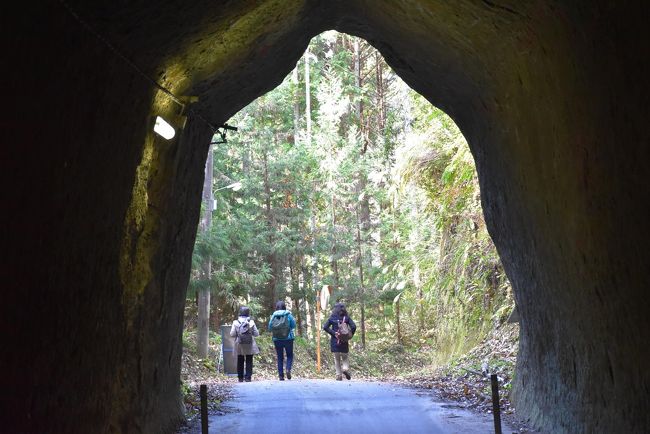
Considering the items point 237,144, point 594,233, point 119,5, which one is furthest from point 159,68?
point 237,144

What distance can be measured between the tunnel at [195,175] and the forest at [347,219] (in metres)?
8.24

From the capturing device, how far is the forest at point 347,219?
2009 centimetres

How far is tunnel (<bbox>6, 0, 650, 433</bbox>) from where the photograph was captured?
493cm

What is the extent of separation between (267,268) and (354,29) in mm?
17449

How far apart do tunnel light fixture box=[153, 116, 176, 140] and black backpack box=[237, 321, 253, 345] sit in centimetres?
947

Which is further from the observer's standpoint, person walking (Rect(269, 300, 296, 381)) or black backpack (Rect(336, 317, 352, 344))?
black backpack (Rect(336, 317, 352, 344))

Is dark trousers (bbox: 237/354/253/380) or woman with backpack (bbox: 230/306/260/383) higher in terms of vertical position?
woman with backpack (bbox: 230/306/260/383)

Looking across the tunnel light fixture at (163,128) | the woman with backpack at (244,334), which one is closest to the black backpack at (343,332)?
the woman with backpack at (244,334)

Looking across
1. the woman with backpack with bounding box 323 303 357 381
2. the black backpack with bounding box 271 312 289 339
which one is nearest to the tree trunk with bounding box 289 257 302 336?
the woman with backpack with bounding box 323 303 357 381

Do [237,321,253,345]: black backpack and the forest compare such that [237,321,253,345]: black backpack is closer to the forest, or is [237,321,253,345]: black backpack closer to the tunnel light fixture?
the forest

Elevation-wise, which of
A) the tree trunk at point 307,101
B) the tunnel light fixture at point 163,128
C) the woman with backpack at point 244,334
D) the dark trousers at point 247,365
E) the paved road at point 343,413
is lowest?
the paved road at point 343,413

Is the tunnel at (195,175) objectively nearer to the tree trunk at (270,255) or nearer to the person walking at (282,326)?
the person walking at (282,326)

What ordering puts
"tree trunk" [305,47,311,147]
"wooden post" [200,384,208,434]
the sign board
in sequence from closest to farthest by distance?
"wooden post" [200,384,208,434] → the sign board → "tree trunk" [305,47,311,147]

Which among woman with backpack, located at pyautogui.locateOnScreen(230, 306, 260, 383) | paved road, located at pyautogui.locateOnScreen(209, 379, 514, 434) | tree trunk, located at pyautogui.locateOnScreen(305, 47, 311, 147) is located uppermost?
tree trunk, located at pyautogui.locateOnScreen(305, 47, 311, 147)
